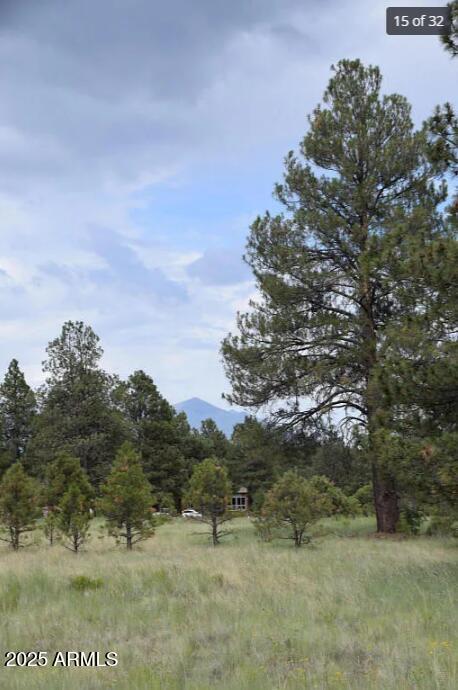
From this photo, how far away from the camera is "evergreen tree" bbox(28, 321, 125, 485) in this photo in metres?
37.3

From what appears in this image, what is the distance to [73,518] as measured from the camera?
15062 mm

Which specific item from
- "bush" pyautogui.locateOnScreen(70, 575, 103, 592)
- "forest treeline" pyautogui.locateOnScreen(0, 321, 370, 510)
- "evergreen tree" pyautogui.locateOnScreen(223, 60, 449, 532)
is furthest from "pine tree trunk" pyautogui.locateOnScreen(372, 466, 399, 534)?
"forest treeline" pyautogui.locateOnScreen(0, 321, 370, 510)

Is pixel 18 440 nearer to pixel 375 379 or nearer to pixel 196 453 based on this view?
pixel 196 453

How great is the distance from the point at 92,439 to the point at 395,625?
32.5m

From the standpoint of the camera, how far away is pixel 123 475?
15.9m

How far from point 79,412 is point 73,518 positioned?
78.3 ft

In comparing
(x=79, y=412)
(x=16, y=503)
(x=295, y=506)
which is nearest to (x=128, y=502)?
(x=16, y=503)

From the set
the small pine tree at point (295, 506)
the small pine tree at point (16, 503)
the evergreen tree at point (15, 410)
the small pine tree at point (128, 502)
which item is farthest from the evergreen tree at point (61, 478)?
the evergreen tree at point (15, 410)

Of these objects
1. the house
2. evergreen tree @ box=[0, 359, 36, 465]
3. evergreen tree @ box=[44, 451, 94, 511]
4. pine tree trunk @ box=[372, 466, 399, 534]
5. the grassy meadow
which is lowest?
the house

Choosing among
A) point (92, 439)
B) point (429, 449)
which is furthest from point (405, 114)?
point (92, 439)

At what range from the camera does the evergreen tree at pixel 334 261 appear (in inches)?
669

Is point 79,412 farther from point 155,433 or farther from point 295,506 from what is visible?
point 295,506

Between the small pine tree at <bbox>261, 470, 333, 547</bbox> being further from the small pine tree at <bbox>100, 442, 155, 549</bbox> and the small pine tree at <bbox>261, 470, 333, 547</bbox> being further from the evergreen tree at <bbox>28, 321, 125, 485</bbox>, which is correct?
the evergreen tree at <bbox>28, 321, 125, 485</bbox>

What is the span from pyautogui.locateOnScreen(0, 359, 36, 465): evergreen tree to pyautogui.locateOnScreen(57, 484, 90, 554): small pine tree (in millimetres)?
30534
